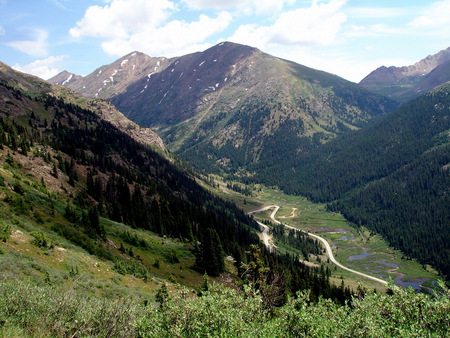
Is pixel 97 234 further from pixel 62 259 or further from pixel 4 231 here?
pixel 4 231

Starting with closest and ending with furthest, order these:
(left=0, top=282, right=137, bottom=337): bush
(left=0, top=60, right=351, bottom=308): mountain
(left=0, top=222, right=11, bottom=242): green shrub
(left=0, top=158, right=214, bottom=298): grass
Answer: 1. (left=0, top=282, right=137, bottom=337): bush
2. (left=0, top=158, right=214, bottom=298): grass
3. (left=0, top=222, right=11, bottom=242): green shrub
4. (left=0, top=60, right=351, bottom=308): mountain

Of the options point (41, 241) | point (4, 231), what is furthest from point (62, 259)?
point (4, 231)

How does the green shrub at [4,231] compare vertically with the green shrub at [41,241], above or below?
above

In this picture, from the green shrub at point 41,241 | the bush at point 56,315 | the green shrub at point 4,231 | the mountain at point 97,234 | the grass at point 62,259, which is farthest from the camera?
the green shrub at point 41,241

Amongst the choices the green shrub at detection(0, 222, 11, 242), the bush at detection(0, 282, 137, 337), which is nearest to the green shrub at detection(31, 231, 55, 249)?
the green shrub at detection(0, 222, 11, 242)

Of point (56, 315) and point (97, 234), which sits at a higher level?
point (56, 315)

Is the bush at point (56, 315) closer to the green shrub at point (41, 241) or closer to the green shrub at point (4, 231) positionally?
the green shrub at point (4, 231)

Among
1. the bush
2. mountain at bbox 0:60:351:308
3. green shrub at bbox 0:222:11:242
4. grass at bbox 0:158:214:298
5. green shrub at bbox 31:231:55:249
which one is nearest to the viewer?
the bush

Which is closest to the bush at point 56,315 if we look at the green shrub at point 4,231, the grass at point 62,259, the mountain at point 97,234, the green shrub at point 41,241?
the mountain at point 97,234

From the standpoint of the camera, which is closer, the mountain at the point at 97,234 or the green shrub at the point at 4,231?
the green shrub at the point at 4,231

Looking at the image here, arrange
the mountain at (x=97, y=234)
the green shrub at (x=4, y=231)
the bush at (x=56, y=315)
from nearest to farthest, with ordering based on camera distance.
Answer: the bush at (x=56, y=315) → the green shrub at (x=4, y=231) → the mountain at (x=97, y=234)

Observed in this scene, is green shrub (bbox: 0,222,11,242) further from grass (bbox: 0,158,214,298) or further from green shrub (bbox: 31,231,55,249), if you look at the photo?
green shrub (bbox: 31,231,55,249)

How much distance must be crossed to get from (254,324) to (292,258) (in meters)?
156

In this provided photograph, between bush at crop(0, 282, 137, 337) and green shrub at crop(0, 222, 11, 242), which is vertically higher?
green shrub at crop(0, 222, 11, 242)
